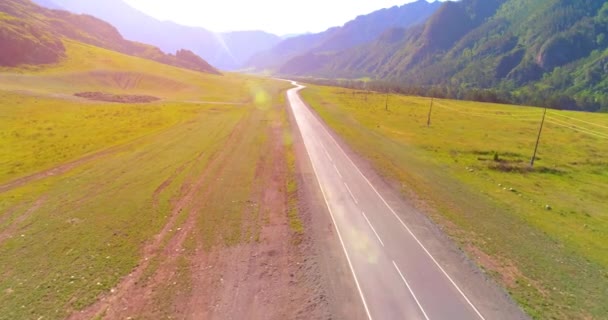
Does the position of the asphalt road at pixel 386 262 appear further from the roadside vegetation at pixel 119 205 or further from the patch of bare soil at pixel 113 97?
the patch of bare soil at pixel 113 97

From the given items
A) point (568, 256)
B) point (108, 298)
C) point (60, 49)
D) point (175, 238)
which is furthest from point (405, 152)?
point (60, 49)

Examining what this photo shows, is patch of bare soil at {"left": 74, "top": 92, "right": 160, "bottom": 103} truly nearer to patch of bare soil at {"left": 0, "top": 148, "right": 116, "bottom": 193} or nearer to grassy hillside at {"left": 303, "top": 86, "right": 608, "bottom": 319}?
patch of bare soil at {"left": 0, "top": 148, "right": 116, "bottom": 193}

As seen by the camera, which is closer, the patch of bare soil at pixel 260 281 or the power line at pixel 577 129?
the patch of bare soil at pixel 260 281

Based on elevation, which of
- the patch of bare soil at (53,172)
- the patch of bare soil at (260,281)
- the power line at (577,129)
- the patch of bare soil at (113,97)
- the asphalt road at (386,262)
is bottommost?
the patch of bare soil at (260,281)

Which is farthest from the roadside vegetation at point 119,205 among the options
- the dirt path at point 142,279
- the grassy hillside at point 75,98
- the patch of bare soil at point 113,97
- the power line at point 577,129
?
the power line at point 577,129

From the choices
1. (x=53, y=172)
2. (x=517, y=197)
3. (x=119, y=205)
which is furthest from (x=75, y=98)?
(x=517, y=197)

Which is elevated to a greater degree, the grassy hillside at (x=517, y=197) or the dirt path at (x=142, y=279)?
the grassy hillside at (x=517, y=197)

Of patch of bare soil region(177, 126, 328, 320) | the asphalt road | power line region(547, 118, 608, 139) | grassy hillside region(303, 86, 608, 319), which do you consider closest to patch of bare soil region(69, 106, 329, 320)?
patch of bare soil region(177, 126, 328, 320)
